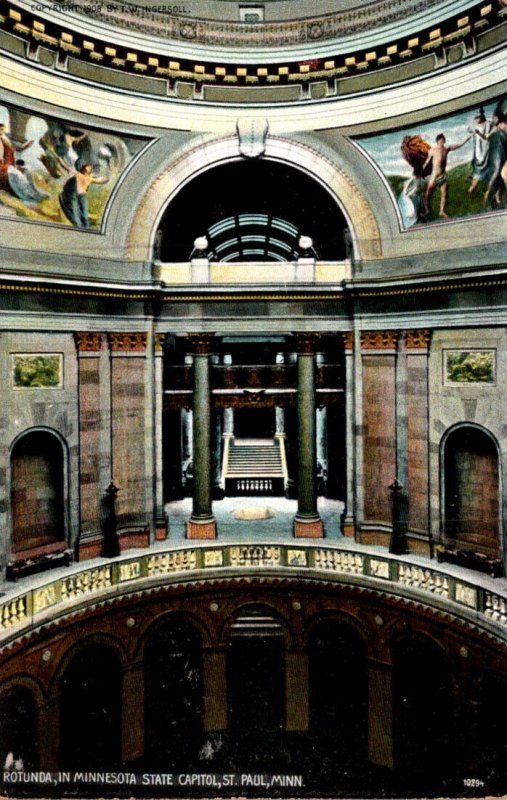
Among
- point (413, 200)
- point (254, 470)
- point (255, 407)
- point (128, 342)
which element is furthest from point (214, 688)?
point (413, 200)

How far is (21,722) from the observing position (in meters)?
11.0

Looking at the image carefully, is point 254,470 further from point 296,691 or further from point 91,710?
point 91,710

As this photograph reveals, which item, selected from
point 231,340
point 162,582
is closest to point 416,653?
point 162,582

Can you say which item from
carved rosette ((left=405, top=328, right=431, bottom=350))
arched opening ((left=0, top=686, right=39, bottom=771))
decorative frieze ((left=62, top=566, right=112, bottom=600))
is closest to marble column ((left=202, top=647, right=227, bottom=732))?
decorative frieze ((left=62, top=566, right=112, bottom=600))

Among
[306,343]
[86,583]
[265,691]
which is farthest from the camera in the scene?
[306,343]

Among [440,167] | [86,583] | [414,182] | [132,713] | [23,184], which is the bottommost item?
[132,713]

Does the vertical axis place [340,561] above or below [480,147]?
below

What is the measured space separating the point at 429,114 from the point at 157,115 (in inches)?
262

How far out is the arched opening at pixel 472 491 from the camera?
13.6 metres

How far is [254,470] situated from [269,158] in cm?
1083

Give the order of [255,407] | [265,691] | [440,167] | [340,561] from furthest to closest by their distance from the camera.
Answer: [255,407]
[440,167]
[340,561]
[265,691]

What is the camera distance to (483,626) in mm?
10805

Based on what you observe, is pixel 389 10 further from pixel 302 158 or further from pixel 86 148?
pixel 86 148

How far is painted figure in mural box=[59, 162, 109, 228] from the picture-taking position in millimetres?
14352
